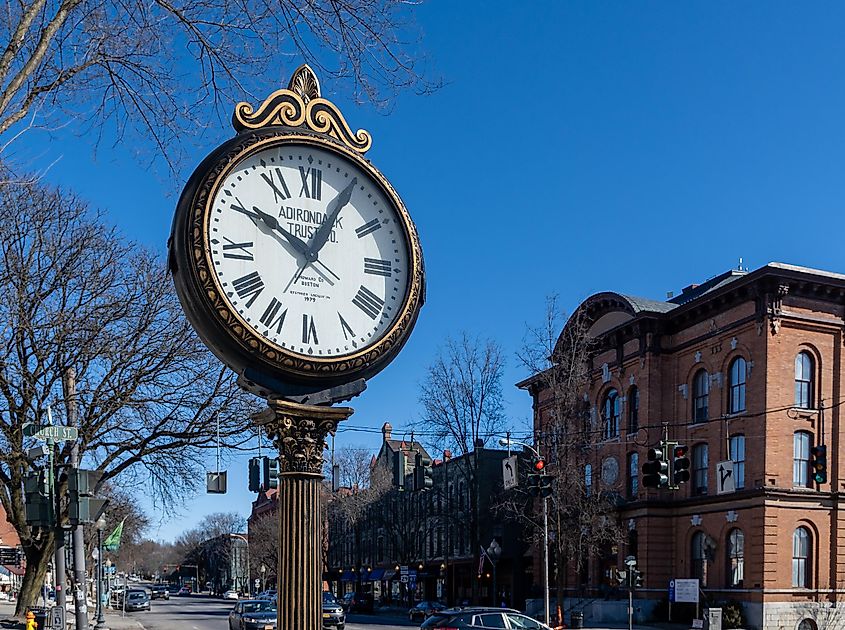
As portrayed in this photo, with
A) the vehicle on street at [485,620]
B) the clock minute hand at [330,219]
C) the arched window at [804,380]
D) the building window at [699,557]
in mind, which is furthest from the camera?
the building window at [699,557]

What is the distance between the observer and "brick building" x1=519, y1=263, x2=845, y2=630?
120ft

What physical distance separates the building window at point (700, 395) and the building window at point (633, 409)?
117 inches

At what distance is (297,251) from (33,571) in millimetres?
26071

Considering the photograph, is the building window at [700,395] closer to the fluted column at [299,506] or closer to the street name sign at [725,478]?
the street name sign at [725,478]

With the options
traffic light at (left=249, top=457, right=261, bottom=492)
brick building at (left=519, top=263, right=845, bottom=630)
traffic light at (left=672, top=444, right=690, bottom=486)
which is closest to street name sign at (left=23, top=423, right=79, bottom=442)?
traffic light at (left=249, top=457, right=261, bottom=492)

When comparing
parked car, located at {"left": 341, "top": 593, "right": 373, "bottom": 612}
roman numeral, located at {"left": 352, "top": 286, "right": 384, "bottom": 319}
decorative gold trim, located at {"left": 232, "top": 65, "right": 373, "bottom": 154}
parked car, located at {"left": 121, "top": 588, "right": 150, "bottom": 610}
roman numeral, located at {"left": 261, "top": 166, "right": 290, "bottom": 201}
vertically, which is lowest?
parked car, located at {"left": 341, "top": 593, "right": 373, "bottom": 612}

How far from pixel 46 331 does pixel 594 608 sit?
3108 centimetres

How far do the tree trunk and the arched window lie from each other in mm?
27571

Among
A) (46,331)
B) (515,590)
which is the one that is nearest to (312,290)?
(46,331)

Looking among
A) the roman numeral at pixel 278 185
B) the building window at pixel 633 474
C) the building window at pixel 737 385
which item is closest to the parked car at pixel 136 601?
the building window at pixel 633 474

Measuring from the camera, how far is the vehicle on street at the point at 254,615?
28344 millimetres

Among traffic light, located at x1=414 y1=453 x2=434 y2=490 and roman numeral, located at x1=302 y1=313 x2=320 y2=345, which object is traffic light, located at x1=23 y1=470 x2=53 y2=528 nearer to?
roman numeral, located at x1=302 y1=313 x2=320 y2=345

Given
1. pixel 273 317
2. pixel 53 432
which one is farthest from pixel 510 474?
pixel 273 317

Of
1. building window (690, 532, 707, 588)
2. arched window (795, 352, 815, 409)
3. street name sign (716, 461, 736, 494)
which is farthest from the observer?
building window (690, 532, 707, 588)
